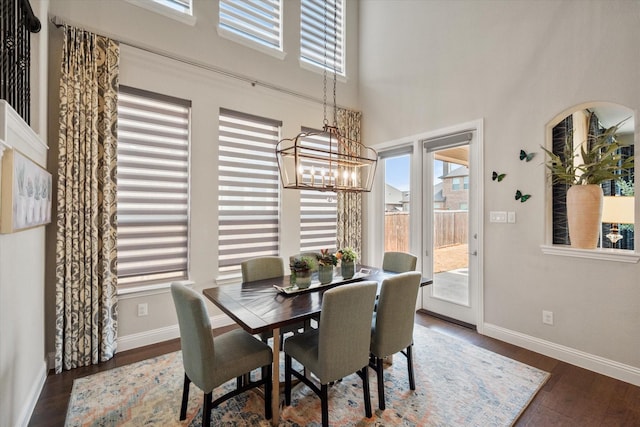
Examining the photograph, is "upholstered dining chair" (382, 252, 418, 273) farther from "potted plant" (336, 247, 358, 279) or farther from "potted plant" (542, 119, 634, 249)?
"potted plant" (542, 119, 634, 249)

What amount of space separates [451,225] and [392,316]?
2142 millimetres

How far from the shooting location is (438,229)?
12.9 feet

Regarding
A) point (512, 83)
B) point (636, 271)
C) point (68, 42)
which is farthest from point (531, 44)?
point (68, 42)

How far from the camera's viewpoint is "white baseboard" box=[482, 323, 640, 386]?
8.00 ft

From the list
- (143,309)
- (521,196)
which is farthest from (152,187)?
(521,196)

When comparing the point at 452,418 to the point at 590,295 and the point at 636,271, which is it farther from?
the point at 636,271

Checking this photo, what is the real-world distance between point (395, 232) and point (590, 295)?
224 cm

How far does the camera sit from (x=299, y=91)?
421 cm

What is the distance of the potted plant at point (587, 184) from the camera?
8.37ft

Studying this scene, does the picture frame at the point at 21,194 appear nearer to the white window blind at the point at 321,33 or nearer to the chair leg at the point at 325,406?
the chair leg at the point at 325,406

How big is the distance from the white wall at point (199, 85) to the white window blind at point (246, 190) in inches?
4.4

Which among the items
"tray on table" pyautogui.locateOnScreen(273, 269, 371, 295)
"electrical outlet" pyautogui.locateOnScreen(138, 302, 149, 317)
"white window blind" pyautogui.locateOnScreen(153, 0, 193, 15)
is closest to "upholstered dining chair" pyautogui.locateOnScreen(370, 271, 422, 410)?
"tray on table" pyautogui.locateOnScreen(273, 269, 371, 295)

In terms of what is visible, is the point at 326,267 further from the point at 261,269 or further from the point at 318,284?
the point at 261,269

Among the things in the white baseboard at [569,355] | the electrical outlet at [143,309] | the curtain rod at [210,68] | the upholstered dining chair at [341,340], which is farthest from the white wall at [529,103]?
the electrical outlet at [143,309]
